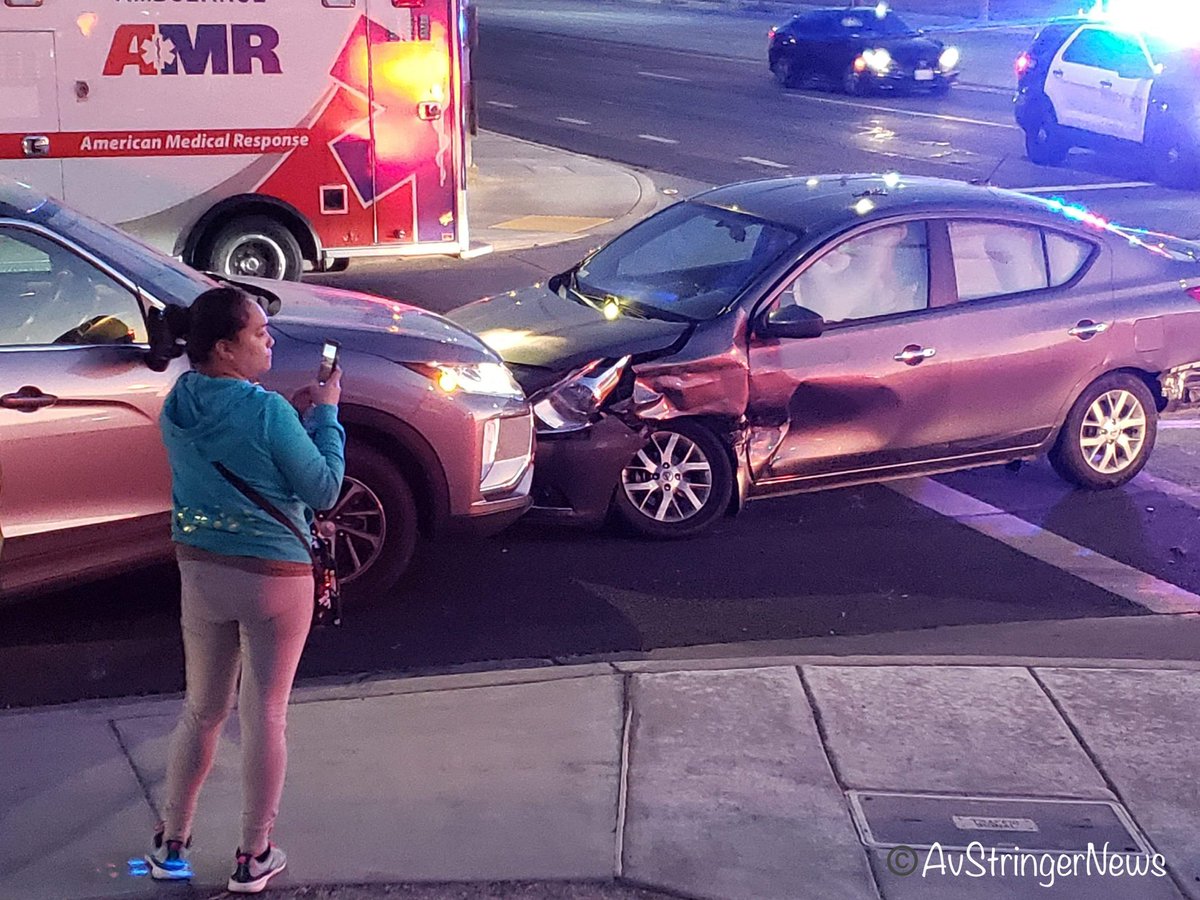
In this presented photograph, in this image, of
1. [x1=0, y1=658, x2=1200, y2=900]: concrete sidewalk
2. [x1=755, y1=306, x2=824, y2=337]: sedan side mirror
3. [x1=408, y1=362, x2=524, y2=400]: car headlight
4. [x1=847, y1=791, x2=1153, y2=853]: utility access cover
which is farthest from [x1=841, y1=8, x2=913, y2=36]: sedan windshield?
[x1=847, y1=791, x2=1153, y2=853]: utility access cover

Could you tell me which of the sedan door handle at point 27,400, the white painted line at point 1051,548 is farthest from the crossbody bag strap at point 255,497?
the white painted line at point 1051,548

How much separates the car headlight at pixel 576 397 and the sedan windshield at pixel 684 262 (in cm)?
55

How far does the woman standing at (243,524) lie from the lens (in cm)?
409

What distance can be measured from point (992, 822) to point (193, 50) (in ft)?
29.4

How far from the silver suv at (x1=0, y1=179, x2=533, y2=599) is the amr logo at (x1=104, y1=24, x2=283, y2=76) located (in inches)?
211

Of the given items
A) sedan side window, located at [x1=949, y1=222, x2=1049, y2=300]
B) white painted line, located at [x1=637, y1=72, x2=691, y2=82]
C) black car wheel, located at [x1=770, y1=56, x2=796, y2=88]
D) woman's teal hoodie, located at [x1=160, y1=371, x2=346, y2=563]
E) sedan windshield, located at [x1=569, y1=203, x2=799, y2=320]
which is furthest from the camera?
white painted line, located at [x1=637, y1=72, x2=691, y2=82]

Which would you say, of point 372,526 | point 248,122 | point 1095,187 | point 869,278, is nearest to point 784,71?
point 1095,187

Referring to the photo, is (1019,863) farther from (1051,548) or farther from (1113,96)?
→ (1113,96)

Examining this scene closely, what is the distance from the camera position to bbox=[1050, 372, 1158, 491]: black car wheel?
Result: 28.7 feet

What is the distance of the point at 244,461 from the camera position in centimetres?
410

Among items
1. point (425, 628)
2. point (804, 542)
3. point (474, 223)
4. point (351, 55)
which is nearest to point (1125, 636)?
point (804, 542)

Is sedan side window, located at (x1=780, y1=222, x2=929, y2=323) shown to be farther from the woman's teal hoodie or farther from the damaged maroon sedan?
the woman's teal hoodie

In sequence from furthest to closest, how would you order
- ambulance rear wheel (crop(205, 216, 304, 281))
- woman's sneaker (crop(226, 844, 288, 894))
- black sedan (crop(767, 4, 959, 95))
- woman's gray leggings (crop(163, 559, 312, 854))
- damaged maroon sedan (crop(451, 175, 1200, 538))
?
black sedan (crop(767, 4, 959, 95)) < ambulance rear wheel (crop(205, 216, 304, 281)) < damaged maroon sedan (crop(451, 175, 1200, 538)) < woman's sneaker (crop(226, 844, 288, 894)) < woman's gray leggings (crop(163, 559, 312, 854))

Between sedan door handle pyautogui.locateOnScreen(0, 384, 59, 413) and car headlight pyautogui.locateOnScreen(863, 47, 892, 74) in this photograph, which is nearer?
sedan door handle pyautogui.locateOnScreen(0, 384, 59, 413)
